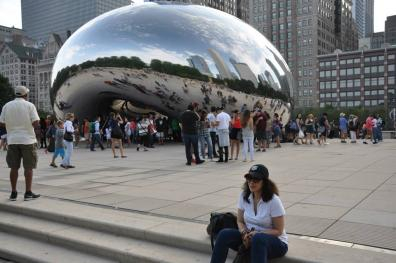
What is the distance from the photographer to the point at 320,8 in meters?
138

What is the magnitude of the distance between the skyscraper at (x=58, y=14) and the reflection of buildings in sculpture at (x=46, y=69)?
1584 centimetres

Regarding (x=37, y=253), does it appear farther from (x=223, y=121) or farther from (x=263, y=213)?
(x=223, y=121)

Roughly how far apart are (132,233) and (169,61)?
13.0 meters

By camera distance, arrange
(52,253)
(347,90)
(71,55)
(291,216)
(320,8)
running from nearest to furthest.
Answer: (52,253), (291,216), (71,55), (347,90), (320,8)

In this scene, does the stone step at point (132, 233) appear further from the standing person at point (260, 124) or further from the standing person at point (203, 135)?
the standing person at point (260, 124)

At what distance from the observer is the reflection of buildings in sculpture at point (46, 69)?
415 feet

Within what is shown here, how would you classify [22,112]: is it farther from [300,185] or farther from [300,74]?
[300,74]

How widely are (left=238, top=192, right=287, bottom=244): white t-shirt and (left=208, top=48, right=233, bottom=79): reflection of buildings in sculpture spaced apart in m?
14.0

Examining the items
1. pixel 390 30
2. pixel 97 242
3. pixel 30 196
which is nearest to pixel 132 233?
pixel 97 242

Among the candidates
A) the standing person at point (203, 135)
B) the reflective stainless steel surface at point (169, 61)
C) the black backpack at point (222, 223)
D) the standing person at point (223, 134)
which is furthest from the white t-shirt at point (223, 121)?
the black backpack at point (222, 223)

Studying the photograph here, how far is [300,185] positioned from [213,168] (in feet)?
10.1

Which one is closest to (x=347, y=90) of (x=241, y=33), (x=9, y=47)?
(x=9, y=47)

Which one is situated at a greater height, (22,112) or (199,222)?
(22,112)

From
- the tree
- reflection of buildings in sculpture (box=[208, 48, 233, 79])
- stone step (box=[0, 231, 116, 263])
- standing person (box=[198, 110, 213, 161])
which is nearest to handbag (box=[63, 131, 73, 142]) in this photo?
standing person (box=[198, 110, 213, 161])
